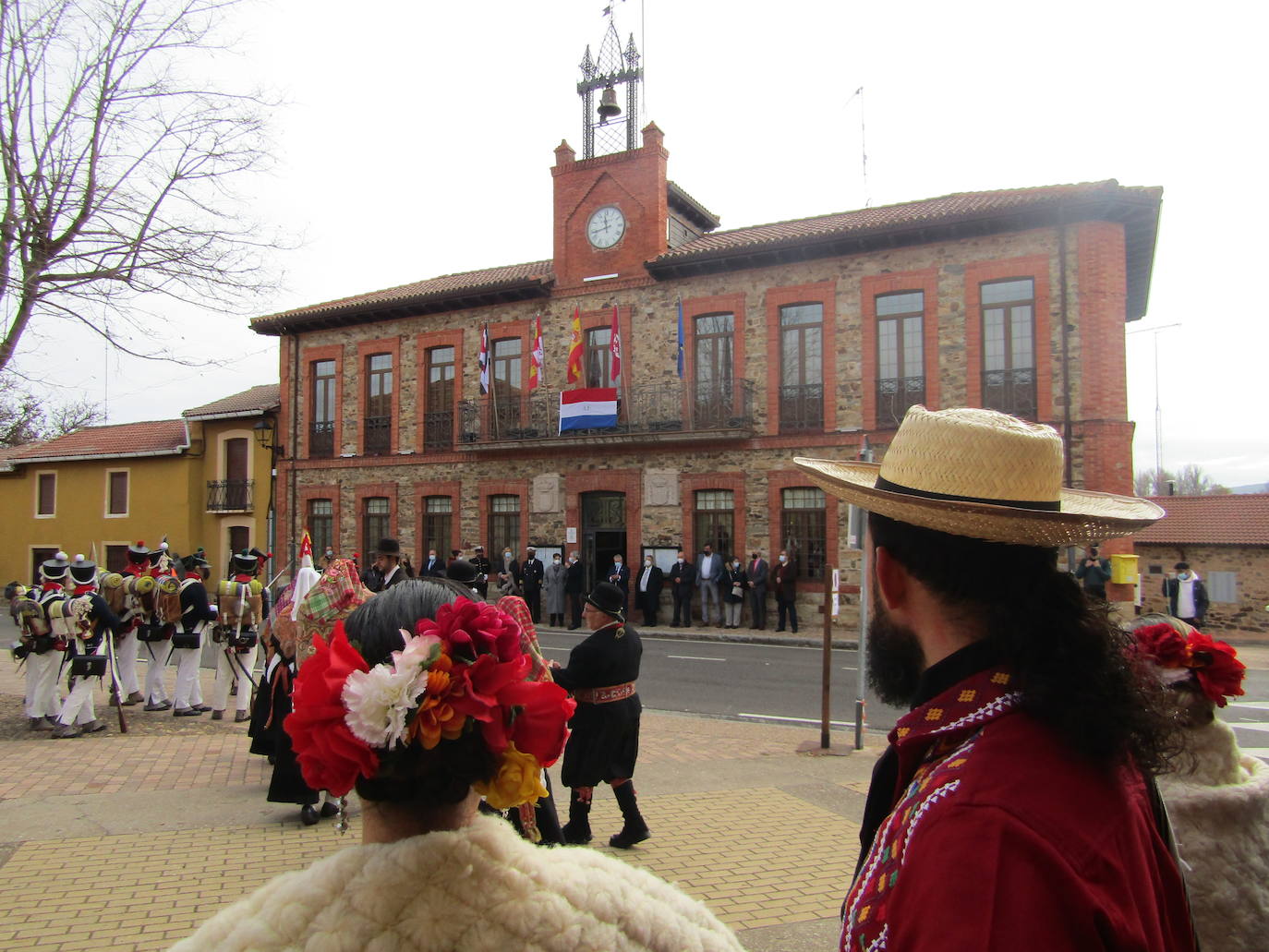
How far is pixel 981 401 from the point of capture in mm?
19250

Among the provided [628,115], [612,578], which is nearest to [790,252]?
[628,115]

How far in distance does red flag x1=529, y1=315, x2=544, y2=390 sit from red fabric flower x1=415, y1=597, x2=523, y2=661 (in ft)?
73.2

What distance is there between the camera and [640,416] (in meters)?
22.7

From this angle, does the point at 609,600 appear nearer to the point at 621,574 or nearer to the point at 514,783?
the point at 514,783

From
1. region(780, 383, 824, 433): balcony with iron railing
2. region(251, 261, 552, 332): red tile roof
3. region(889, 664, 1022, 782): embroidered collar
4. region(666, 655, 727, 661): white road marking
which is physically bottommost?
region(666, 655, 727, 661): white road marking

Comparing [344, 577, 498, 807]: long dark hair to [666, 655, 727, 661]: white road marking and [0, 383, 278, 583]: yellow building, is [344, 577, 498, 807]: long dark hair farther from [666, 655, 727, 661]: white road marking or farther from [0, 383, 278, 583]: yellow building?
Answer: [0, 383, 278, 583]: yellow building

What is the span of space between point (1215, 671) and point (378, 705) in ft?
9.97

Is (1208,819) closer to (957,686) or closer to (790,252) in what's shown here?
(957,686)

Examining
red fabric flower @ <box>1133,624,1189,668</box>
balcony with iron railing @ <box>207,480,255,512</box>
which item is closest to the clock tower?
balcony with iron railing @ <box>207,480,255,512</box>

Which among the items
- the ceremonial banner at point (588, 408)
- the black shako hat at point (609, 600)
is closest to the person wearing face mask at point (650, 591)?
the ceremonial banner at point (588, 408)

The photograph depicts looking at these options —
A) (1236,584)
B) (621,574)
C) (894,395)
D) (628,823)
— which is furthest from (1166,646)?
(1236,584)

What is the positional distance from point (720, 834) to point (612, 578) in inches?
617

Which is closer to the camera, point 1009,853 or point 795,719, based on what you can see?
point 1009,853

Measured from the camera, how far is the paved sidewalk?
15.3ft
